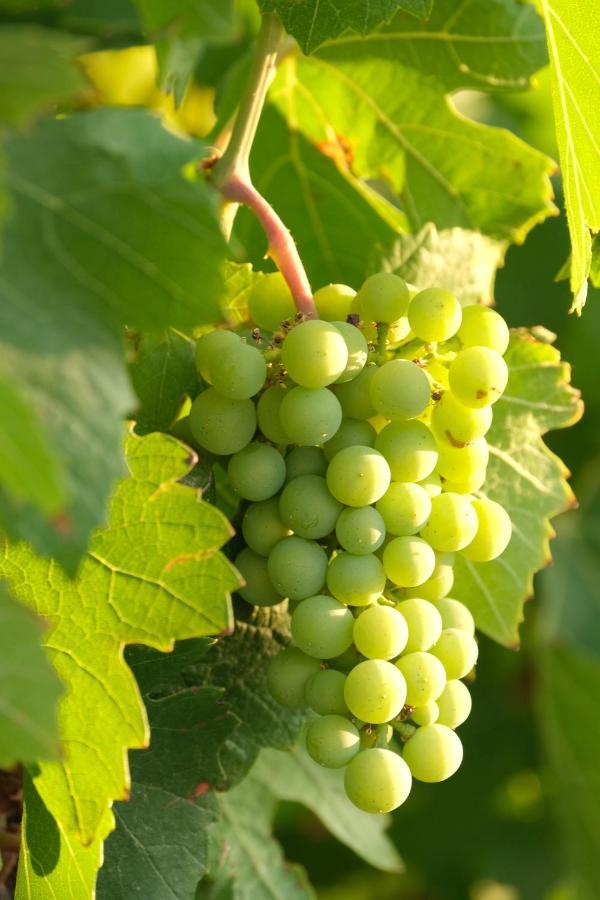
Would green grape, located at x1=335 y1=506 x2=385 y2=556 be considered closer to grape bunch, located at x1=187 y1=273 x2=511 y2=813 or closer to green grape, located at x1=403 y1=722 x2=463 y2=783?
grape bunch, located at x1=187 y1=273 x2=511 y2=813

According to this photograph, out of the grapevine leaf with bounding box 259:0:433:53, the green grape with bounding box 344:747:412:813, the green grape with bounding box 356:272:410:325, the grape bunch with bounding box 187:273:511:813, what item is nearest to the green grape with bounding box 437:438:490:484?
the grape bunch with bounding box 187:273:511:813

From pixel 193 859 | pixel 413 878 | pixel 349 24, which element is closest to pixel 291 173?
pixel 349 24

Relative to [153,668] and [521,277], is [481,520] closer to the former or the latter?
[153,668]

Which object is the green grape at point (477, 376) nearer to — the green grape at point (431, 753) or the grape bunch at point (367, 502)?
the grape bunch at point (367, 502)

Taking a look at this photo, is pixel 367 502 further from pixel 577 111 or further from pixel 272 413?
pixel 577 111

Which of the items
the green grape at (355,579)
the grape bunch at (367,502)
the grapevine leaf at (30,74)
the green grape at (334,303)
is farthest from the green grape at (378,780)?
the grapevine leaf at (30,74)

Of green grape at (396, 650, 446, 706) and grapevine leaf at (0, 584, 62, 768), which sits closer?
grapevine leaf at (0, 584, 62, 768)
